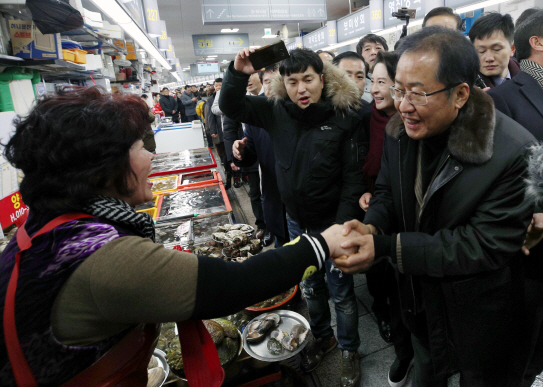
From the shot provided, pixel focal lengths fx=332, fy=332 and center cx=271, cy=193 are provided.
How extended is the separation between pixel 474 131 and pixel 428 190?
25 centimetres

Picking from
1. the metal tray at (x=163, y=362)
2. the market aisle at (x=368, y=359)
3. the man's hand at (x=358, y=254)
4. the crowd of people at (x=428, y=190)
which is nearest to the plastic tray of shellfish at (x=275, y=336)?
the crowd of people at (x=428, y=190)

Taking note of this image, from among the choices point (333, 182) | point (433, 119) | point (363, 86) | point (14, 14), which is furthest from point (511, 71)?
point (14, 14)

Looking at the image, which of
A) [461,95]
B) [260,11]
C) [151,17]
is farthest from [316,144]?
[260,11]

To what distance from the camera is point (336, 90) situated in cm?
193

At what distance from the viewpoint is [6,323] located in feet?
2.51

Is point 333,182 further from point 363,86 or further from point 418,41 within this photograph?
point 363,86

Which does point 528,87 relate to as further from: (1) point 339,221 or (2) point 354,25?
(2) point 354,25

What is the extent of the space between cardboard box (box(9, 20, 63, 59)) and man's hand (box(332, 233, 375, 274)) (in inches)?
95.0

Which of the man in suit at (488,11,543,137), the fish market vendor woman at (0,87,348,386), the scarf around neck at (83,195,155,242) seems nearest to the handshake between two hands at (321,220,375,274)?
the fish market vendor woman at (0,87,348,386)

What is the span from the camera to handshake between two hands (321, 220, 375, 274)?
133 cm

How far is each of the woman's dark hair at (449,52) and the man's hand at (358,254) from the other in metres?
0.64

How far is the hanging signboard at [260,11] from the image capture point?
21.8ft

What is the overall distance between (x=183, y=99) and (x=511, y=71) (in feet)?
37.5

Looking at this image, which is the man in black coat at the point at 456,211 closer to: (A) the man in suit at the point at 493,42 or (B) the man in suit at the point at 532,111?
(B) the man in suit at the point at 532,111
